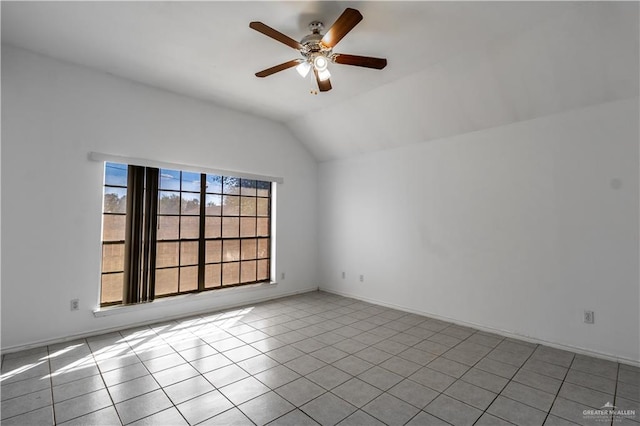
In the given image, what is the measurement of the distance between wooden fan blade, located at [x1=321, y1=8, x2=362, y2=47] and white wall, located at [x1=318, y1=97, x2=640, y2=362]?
7.97 ft

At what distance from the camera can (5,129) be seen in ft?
9.82

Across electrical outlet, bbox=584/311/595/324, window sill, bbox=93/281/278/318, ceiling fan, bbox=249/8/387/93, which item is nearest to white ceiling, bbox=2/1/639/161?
ceiling fan, bbox=249/8/387/93

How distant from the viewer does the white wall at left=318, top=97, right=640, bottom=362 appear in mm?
2918

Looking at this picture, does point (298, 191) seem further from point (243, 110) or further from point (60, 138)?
point (60, 138)

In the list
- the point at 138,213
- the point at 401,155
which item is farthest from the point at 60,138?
the point at 401,155

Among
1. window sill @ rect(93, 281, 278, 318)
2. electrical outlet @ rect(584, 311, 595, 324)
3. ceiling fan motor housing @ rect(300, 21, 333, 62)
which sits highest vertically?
ceiling fan motor housing @ rect(300, 21, 333, 62)

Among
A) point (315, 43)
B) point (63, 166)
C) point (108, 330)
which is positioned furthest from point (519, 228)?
point (63, 166)

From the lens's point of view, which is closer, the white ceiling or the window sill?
the white ceiling

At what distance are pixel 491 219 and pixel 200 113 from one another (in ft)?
13.8

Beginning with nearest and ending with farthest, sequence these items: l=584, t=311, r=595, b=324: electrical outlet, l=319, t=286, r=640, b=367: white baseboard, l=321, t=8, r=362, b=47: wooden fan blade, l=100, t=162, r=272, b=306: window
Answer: l=321, t=8, r=362, b=47: wooden fan blade, l=319, t=286, r=640, b=367: white baseboard, l=584, t=311, r=595, b=324: electrical outlet, l=100, t=162, r=272, b=306: window

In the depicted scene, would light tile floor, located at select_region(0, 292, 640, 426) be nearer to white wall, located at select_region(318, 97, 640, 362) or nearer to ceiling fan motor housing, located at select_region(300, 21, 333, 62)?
white wall, located at select_region(318, 97, 640, 362)

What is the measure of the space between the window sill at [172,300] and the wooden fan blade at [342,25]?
3.63 m

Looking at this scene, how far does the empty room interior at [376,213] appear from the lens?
7.87ft

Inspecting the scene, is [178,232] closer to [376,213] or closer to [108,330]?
[108,330]
